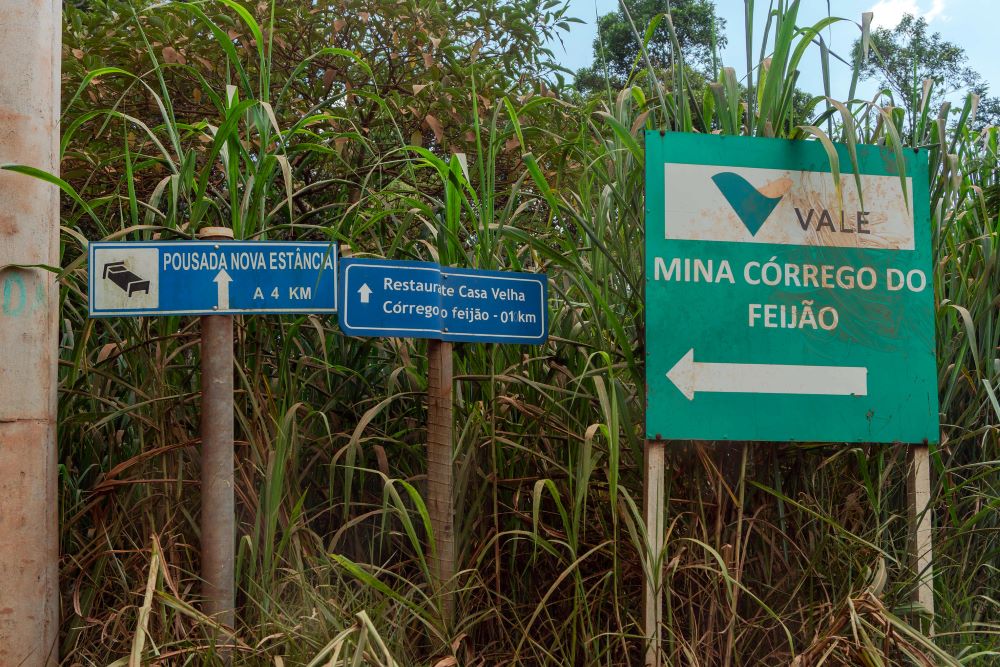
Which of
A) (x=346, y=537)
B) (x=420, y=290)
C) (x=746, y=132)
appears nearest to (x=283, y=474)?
(x=346, y=537)

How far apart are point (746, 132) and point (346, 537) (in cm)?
171

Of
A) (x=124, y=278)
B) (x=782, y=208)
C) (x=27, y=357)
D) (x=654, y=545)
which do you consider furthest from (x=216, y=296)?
(x=782, y=208)

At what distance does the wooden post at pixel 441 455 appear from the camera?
7.89 feet

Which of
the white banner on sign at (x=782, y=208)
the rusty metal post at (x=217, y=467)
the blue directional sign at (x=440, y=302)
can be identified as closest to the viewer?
the rusty metal post at (x=217, y=467)

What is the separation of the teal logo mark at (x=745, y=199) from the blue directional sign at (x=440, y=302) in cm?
57

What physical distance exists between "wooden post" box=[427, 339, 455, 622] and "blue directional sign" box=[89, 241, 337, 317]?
33cm

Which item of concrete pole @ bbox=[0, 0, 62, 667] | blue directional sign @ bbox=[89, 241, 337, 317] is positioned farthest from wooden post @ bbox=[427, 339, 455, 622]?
concrete pole @ bbox=[0, 0, 62, 667]

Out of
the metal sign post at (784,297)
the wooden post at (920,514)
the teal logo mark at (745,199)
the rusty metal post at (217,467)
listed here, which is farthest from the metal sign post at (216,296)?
the wooden post at (920,514)

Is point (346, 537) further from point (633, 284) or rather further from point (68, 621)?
point (633, 284)

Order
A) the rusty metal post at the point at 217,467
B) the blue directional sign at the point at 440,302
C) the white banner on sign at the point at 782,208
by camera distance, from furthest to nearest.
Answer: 1. the white banner on sign at the point at 782,208
2. the blue directional sign at the point at 440,302
3. the rusty metal post at the point at 217,467

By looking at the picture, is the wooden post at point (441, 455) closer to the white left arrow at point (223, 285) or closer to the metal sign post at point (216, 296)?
the metal sign post at point (216, 296)

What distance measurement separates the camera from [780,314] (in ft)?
8.28

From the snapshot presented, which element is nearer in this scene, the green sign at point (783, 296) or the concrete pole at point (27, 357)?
the concrete pole at point (27, 357)

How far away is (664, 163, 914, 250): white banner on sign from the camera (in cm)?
251
